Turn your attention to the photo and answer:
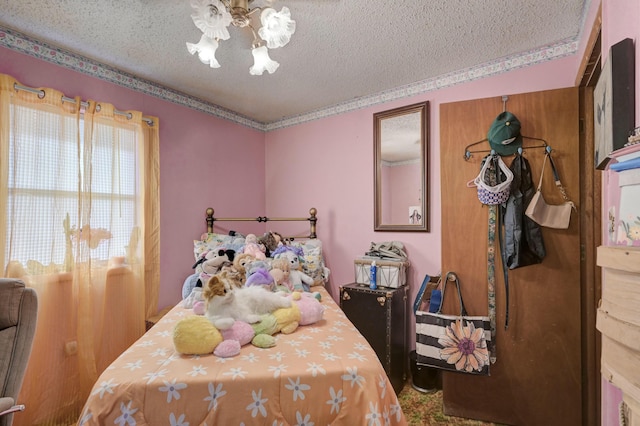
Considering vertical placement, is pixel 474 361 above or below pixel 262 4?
below

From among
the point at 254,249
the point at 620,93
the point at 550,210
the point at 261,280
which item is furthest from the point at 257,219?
the point at 620,93

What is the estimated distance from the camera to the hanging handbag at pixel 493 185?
1960mm

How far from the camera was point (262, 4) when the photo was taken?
1738 mm

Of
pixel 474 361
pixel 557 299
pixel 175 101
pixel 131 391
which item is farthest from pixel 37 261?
pixel 557 299

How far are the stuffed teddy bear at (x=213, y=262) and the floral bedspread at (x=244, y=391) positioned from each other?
3.33ft

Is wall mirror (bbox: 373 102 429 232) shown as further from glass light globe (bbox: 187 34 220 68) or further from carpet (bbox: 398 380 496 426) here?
glass light globe (bbox: 187 34 220 68)

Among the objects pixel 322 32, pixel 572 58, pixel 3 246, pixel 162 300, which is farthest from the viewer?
pixel 162 300

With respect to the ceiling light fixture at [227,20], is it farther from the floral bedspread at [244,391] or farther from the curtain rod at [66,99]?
the floral bedspread at [244,391]

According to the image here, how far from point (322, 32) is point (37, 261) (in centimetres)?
241

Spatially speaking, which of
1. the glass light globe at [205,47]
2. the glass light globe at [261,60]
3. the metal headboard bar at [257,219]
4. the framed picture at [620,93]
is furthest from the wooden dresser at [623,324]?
the metal headboard bar at [257,219]

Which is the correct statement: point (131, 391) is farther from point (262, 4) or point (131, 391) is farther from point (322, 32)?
point (322, 32)

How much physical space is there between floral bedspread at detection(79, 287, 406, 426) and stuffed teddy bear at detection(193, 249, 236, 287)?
3.33 ft

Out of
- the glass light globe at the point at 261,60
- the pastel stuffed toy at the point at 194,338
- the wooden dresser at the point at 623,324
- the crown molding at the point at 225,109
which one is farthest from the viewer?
the crown molding at the point at 225,109

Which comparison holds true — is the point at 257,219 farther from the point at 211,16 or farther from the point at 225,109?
the point at 211,16
